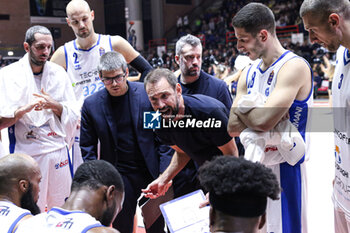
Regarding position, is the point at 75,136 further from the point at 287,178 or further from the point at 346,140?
the point at 346,140

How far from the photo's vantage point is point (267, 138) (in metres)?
2.21

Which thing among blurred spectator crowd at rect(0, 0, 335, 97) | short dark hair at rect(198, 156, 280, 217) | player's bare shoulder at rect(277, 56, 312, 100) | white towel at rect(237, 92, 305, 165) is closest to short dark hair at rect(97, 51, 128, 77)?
white towel at rect(237, 92, 305, 165)

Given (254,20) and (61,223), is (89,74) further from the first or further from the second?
(61,223)

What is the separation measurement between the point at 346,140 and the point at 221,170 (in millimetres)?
1069

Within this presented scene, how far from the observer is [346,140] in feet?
7.24

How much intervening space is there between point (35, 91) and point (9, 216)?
1.80m

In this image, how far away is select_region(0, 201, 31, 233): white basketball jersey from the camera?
1907 mm

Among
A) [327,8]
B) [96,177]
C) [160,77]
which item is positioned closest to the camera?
[96,177]

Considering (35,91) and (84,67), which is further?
(84,67)

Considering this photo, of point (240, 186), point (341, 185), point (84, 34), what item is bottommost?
point (341, 185)

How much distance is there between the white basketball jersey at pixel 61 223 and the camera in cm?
168

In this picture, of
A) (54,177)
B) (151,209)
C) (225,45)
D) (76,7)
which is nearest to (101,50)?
(76,7)

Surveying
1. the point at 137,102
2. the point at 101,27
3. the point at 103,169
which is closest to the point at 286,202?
the point at 103,169

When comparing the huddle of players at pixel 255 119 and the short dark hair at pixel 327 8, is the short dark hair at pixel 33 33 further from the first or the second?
the short dark hair at pixel 327 8
